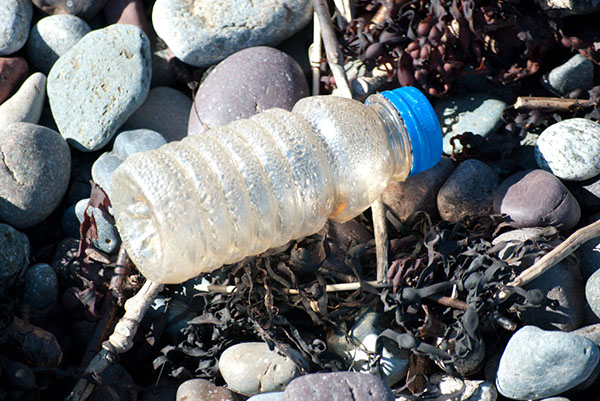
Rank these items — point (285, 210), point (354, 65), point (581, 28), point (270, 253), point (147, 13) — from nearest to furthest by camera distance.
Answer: point (285, 210) → point (270, 253) → point (581, 28) → point (354, 65) → point (147, 13)

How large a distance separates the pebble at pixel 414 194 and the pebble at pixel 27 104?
2099mm

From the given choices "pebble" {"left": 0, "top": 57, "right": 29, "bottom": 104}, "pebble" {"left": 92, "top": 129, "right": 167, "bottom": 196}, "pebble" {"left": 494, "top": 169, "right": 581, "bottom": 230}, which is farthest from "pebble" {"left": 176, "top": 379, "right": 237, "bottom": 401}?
"pebble" {"left": 0, "top": 57, "right": 29, "bottom": 104}

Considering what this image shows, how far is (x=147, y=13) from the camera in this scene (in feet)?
12.4

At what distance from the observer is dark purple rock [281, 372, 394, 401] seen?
2.36m

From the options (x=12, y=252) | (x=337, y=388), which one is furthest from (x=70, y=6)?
(x=337, y=388)

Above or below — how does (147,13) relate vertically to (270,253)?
above

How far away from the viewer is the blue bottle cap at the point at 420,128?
8.91ft

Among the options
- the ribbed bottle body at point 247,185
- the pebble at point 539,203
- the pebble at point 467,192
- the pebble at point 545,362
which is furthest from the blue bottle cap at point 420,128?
the pebble at point 545,362

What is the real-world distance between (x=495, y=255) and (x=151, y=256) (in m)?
1.66

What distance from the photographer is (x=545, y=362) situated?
7.93 feet

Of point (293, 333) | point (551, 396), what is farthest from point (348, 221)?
point (551, 396)

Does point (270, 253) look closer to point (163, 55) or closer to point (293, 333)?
point (293, 333)

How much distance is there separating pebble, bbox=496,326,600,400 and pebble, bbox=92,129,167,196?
213 centimetres

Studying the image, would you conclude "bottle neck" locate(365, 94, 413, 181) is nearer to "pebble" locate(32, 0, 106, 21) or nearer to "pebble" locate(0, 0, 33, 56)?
"pebble" locate(32, 0, 106, 21)
